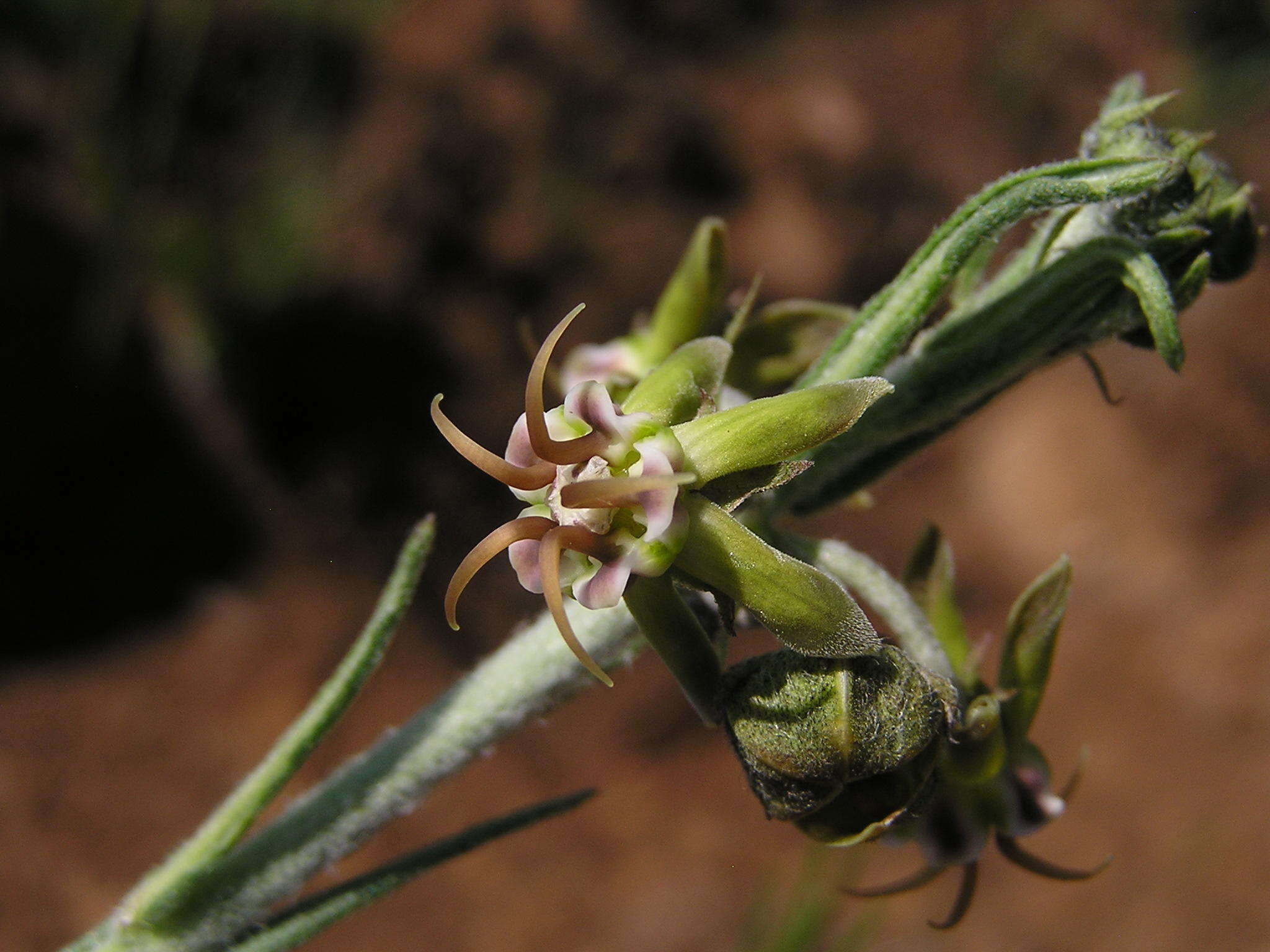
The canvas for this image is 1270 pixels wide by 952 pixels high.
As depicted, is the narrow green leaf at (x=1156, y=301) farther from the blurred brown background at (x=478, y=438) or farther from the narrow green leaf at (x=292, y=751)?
the blurred brown background at (x=478, y=438)

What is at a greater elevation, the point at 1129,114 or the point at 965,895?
the point at 1129,114

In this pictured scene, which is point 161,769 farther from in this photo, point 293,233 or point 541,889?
point 293,233

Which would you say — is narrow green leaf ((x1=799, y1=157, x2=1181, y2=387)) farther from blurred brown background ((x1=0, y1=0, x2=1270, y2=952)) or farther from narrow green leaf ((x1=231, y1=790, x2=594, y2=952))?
blurred brown background ((x1=0, y1=0, x2=1270, y2=952))

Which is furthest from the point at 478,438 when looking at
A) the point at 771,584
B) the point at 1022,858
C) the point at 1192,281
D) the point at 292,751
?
the point at 771,584

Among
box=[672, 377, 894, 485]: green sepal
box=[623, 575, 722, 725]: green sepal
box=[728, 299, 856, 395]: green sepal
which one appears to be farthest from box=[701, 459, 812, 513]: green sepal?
box=[728, 299, 856, 395]: green sepal

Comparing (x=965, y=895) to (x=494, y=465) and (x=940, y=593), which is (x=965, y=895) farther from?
(x=494, y=465)

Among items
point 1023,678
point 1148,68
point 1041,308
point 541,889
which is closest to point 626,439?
point 1041,308

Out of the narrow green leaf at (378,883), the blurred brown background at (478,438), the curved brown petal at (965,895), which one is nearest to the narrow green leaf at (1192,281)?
the curved brown petal at (965,895)
